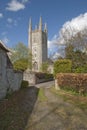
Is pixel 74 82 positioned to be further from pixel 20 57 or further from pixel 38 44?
pixel 38 44

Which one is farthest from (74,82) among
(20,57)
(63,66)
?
(20,57)

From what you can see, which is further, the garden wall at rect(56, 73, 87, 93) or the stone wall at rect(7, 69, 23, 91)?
the stone wall at rect(7, 69, 23, 91)

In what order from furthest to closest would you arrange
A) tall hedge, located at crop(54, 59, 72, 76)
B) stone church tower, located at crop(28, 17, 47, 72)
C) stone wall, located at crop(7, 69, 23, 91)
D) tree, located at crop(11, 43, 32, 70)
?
stone church tower, located at crop(28, 17, 47, 72) < tree, located at crop(11, 43, 32, 70) < tall hedge, located at crop(54, 59, 72, 76) < stone wall, located at crop(7, 69, 23, 91)

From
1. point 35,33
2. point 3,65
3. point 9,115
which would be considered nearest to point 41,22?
point 35,33

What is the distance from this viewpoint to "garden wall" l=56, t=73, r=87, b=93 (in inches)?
788

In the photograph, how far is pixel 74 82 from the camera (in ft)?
71.1

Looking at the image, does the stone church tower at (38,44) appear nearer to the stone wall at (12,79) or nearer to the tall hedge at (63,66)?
the tall hedge at (63,66)

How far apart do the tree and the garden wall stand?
33.6 m

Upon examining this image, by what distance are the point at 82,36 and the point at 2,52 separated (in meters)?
22.5

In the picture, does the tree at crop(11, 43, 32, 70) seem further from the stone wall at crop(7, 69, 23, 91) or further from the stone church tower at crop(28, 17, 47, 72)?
the stone church tower at crop(28, 17, 47, 72)

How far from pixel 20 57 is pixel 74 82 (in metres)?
40.6

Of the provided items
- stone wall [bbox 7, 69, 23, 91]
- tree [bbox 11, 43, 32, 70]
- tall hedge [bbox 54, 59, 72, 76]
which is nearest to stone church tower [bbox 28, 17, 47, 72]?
tree [bbox 11, 43, 32, 70]

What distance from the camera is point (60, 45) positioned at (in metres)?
41.6

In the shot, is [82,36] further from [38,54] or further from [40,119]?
[38,54]
